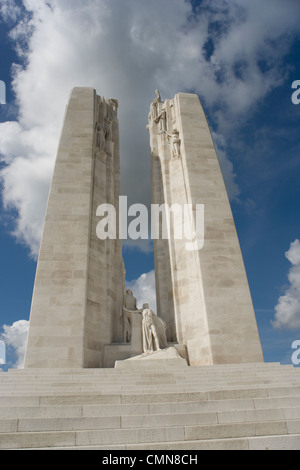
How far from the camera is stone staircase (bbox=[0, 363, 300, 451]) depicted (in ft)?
13.5

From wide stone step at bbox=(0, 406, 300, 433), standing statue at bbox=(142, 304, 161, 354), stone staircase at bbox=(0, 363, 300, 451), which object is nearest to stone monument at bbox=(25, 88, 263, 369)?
standing statue at bbox=(142, 304, 161, 354)

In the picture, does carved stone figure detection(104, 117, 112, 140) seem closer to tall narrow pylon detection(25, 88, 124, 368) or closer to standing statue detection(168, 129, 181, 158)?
tall narrow pylon detection(25, 88, 124, 368)

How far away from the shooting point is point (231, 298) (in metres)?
11.0

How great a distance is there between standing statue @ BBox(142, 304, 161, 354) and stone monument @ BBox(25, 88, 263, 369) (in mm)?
33

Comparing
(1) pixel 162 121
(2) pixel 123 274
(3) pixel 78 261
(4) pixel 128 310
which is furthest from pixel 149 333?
(1) pixel 162 121

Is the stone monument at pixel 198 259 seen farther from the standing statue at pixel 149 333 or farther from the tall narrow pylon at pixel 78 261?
the tall narrow pylon at pixel 78 261

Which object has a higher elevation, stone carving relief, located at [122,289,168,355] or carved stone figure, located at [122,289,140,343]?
carved stone figure, located at [122,289,140,343]

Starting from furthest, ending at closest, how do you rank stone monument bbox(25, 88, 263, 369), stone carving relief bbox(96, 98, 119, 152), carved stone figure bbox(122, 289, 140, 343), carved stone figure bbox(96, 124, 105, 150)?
stone carving relief bbox(96, 98, 119, 152), carved stone figure bbox(96, 124, 105, 150), carved stone figure bbox(122, 289, 140, 343), stone monument bbox(25, 88, 263, 369)

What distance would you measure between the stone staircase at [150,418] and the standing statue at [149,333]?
3651 mm

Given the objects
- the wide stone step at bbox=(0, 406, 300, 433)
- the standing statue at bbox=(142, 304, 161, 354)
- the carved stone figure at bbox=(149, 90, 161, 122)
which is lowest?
the wide stone step at bbox=(0, 406, 300, 433)

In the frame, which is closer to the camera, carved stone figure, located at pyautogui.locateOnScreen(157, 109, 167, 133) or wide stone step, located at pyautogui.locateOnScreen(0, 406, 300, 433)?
wide stone step, located at pyautogui.locateOnScreen(0, 406, 300, 433)

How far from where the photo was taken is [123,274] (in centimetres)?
1330

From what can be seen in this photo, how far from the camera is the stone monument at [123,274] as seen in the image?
10102 millimetres

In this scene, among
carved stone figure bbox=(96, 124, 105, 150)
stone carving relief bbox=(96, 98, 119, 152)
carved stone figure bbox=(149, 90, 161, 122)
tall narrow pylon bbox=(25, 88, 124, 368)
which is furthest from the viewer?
carved stone figure bbox=(149, 90, 161, 122)
